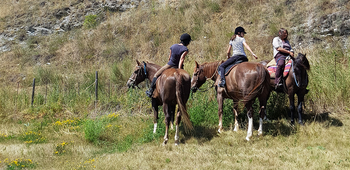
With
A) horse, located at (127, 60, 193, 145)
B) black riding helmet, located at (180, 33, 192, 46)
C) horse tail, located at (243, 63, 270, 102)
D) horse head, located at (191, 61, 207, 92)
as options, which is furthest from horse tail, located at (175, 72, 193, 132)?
horse head, located at (191, 61, 207, 92)

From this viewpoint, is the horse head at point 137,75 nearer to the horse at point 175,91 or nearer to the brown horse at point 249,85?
the horse at point 175,91

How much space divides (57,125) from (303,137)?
7821 mm

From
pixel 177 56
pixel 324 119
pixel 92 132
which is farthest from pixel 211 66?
pixel 92 132

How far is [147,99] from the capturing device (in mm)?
11070

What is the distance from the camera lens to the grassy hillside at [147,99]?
6.05 meters

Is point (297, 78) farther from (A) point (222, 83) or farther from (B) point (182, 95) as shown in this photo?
(B) point (182, 95)

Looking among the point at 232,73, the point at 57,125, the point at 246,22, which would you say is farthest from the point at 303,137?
the point at 246,22

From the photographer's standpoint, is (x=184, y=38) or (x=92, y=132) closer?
(x=184, y=38)

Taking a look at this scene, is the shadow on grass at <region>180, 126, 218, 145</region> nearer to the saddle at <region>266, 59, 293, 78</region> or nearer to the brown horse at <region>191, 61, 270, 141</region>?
the brown horse at <region>191, 61, 270, 141</region>

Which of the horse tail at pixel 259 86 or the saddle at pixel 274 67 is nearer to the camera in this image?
the horse tail at pixel 259 86

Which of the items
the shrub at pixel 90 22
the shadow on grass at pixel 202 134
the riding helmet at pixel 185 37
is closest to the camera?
the shadow on grass at pixel 202 134

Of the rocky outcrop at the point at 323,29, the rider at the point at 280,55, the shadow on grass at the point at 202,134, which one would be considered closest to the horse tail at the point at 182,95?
the shadow on grass at the point at 202,134

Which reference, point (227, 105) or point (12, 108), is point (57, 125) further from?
point (227, 105)

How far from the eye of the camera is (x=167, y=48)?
1580 cm
